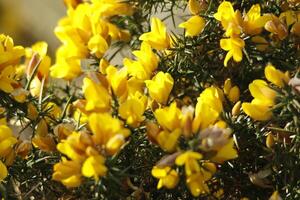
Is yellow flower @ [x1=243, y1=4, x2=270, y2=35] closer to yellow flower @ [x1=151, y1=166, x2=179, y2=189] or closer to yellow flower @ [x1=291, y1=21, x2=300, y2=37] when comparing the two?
yellow flower @ [x1=291, y1=21, x2=300, y2=37]

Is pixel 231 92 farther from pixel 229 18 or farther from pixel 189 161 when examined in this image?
pixel 189 161

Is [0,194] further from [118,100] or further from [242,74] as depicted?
[242,74]

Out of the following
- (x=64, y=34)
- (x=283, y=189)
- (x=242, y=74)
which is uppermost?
(x=64, y=34)

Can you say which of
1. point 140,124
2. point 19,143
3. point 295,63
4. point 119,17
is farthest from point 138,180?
point 119,17

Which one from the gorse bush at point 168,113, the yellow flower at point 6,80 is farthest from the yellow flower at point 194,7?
the yellow flower at point 6,80

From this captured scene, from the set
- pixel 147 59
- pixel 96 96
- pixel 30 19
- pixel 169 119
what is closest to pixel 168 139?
pixel 169 119
